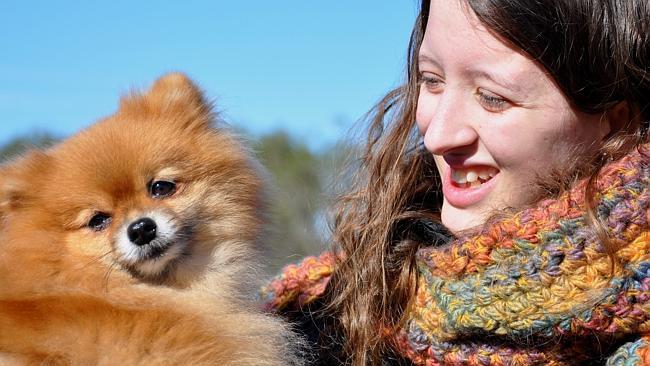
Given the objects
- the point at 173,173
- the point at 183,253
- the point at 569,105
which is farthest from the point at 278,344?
the point at 569,105

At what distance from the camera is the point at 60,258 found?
8.14 feet

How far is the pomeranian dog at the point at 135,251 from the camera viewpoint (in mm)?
2197

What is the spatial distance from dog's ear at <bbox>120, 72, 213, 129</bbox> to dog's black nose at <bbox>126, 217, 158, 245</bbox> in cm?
57

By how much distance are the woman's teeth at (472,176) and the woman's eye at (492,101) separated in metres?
0.22

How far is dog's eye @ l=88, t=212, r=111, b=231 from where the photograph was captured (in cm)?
256

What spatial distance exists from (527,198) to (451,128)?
35cm

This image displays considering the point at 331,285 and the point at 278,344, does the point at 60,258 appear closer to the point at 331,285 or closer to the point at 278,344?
the point at 278,344

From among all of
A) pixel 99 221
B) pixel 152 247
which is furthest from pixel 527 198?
pixel 99 221

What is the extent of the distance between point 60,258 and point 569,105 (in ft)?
5.85

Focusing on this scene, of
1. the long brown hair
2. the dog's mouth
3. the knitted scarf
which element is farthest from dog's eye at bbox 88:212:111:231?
the knitted scarf

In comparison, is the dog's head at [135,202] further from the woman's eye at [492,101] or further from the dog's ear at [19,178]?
the woman's eye at [492,101]

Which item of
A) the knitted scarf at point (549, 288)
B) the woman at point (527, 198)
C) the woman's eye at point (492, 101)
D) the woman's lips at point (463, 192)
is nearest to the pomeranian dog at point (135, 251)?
the woman at point (527, 198)

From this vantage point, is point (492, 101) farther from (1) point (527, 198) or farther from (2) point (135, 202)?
(2) point (135, 202)

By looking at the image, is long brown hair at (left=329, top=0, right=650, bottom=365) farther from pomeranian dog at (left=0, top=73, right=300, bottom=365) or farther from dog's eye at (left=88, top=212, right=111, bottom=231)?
dog's eye at (left=88, top=212, right=111, bottom=231)
